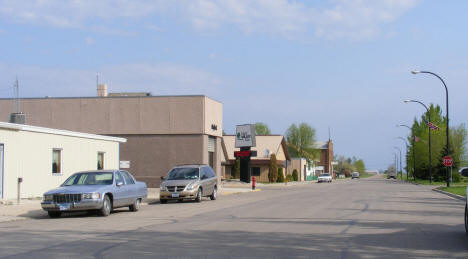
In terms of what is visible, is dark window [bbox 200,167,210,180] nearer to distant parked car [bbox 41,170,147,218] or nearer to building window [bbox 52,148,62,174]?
distant parked car [bbox 41,170,147,218]

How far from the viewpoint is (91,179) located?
19531 mm

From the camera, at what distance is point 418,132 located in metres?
89.1

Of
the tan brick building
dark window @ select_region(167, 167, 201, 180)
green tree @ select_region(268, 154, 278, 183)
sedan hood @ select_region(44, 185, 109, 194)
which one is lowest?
green tree @ select_region(268, 154, 278, 183)

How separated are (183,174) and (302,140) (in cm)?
8557

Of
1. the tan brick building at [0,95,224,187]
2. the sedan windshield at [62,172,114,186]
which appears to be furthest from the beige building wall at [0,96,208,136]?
the sedan windshield at [62,172,114,186]

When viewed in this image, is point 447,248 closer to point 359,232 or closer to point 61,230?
point 359,232

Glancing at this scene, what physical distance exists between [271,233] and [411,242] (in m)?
3.10

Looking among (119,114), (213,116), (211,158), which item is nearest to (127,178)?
(119,114)

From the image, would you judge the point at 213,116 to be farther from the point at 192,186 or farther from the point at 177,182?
the point at 192,186

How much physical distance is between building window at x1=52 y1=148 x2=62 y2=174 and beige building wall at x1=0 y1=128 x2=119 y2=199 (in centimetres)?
15

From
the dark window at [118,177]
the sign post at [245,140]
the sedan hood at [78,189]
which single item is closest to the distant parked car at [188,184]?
the dark window at [118,177]

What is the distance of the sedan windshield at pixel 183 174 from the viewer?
26.7 metres

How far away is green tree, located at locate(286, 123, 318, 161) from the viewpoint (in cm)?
11056

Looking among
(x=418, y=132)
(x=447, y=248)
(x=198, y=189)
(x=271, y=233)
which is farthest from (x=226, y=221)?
Answer: (x=418, y=132)
